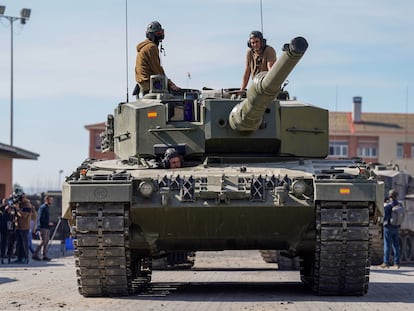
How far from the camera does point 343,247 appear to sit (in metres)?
16.6

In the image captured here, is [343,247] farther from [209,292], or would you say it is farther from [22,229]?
[22,229]

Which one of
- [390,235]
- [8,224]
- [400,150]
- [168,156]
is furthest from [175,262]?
[400,150]

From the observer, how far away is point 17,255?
29.8 meters

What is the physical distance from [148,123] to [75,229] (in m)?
2.63

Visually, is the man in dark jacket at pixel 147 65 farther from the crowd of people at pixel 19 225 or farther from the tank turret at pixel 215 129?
the crowd of people at pixel 19 225

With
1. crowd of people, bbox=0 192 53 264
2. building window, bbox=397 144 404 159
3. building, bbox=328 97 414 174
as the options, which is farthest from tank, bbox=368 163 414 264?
building window, bbox=397 144 404 159

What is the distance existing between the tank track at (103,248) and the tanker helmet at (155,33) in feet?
14.8

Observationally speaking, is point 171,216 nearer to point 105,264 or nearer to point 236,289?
point 105,264

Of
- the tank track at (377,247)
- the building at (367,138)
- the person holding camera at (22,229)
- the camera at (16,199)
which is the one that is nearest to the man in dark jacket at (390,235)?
the tank track at (377,247)

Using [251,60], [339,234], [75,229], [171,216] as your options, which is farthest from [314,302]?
[251,60]

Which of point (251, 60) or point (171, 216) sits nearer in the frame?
point (171, 216)

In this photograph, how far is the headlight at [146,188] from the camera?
16.7m

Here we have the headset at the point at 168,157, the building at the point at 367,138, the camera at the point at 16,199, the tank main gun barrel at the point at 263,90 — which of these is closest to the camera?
the tank main gun barrel at the point at 263,90

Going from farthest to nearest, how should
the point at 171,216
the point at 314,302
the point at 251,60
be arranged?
the point at 251,60 < the point at 171,216 < the point at 314,302
